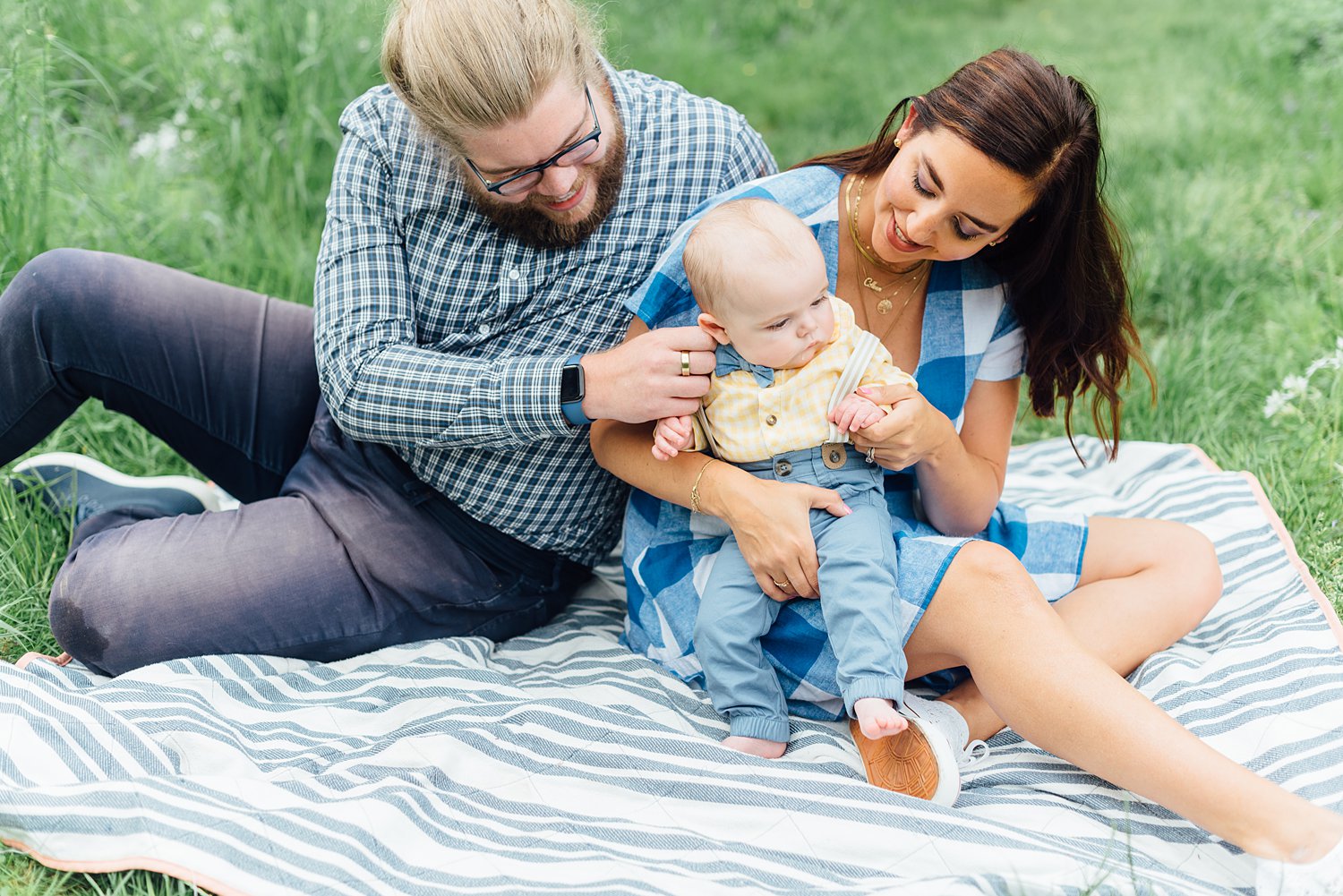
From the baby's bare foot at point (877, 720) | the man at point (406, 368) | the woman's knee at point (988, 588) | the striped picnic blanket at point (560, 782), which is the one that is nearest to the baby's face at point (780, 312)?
the man at point (406, 368)

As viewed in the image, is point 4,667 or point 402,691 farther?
point 402,691

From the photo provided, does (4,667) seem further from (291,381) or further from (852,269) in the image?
(852,269)

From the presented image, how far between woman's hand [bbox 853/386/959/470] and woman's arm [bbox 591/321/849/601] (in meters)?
0.14

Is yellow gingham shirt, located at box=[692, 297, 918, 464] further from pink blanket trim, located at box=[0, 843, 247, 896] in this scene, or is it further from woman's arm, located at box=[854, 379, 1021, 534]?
pink blanket trim, located at box=[0, 843, 247, 896]

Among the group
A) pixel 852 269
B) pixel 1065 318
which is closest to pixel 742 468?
pixel 852 269

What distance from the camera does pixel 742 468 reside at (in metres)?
2.37

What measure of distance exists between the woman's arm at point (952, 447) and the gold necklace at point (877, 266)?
0.87 feet

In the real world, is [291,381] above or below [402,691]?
above

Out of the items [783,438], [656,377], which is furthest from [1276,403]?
[656,377]

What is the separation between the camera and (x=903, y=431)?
7.27 feet

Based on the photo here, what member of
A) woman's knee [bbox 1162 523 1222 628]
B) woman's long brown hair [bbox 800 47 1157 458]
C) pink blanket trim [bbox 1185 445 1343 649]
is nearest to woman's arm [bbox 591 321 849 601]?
woman's long brown hair [bbox 800 47 1157 458]

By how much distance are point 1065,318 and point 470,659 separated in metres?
1.53

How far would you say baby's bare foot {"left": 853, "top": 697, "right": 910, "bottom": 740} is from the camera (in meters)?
2.04

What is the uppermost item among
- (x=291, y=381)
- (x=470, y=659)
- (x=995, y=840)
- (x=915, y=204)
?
(x=915, y=204)
